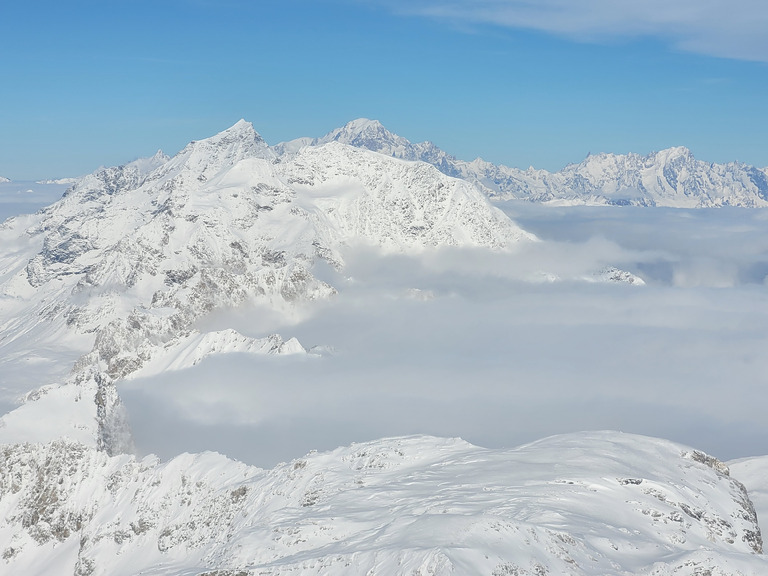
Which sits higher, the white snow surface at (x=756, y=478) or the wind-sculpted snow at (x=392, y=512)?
the wind-sculpted snow at (x=392, y=512)

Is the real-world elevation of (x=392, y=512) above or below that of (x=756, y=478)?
above

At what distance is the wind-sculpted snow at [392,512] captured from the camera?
5869 cm

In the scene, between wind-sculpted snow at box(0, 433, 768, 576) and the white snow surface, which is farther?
the white snow surface

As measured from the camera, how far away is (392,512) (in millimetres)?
72875

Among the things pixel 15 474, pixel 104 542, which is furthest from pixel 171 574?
pixel 15 474

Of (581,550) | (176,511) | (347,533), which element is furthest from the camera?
(176,511)

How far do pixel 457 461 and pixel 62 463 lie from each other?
233ft

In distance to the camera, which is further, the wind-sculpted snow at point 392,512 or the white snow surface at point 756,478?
the white snow surface at point 756,478

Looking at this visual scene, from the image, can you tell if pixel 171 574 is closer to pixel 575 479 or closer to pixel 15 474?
pixel 575 479

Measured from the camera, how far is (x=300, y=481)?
293ft

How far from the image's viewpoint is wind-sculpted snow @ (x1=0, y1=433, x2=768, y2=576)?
5869 cm

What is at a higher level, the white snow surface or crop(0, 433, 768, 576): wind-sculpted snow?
crop(0, 433, 768, 576): wind-sculpted snow

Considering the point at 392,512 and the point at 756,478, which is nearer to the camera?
the point at 392,512

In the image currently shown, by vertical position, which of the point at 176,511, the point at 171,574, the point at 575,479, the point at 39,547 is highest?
the point at 575,479
